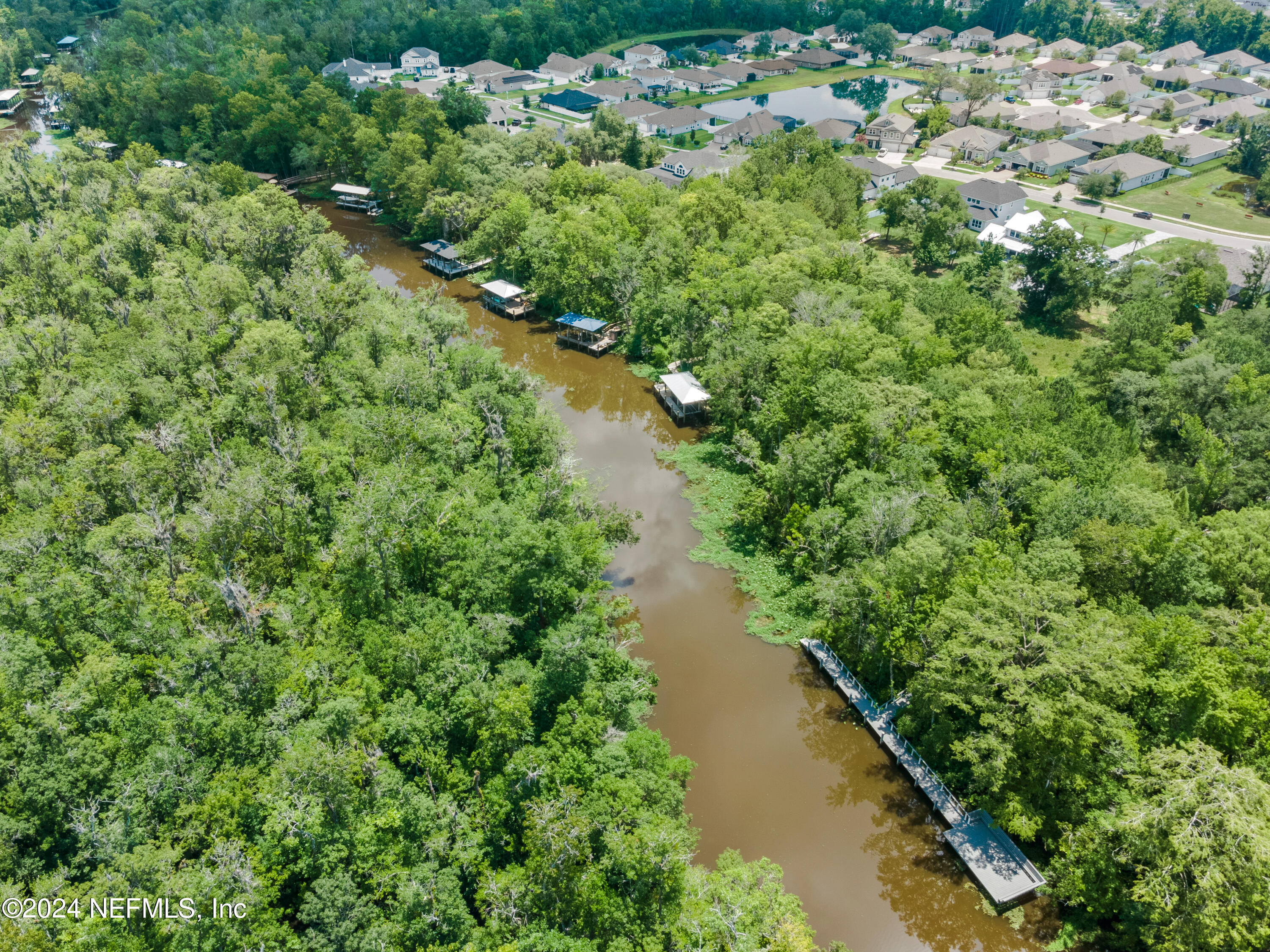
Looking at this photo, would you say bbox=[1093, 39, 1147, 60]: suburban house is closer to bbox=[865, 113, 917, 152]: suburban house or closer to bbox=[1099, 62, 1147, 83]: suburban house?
bbox=[1099, 62, 1147, 83]: suburban house

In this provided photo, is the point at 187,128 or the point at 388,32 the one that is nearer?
the point at 187,128

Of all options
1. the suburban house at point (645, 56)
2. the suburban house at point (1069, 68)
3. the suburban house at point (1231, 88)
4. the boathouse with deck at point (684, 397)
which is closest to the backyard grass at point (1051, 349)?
Result: the boathouse with deck at point (684, 397)

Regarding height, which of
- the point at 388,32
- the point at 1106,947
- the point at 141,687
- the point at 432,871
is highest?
the point at 388,32

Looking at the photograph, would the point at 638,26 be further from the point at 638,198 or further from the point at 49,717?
the point at 49,717

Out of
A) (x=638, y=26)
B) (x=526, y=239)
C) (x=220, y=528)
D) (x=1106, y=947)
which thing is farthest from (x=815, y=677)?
(x=638, y=26)

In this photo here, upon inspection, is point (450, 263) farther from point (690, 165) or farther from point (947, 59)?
point (947, 59)

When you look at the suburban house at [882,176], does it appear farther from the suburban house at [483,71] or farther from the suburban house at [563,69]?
the suburban house at [483,71]
